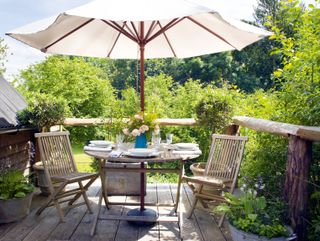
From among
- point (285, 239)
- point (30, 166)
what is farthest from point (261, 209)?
point (30, 166)

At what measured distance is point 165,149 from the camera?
3797 mm

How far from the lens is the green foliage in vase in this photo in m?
3.73

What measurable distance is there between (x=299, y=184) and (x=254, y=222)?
0.48 m

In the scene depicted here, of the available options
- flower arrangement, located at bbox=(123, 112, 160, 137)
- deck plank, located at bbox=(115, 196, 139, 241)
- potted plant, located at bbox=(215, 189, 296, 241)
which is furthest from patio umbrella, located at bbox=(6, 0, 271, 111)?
potted plant, located at bbox=(215, 189, 296, 241)

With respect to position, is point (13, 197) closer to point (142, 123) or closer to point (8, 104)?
point (8, 104)

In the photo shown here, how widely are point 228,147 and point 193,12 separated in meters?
1.87

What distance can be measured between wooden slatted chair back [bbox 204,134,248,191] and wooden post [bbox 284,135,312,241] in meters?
1.07

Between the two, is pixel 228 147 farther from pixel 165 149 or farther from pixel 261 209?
pixel 261 209

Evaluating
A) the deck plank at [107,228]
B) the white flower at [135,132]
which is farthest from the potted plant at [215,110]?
the white flower at [135,132]

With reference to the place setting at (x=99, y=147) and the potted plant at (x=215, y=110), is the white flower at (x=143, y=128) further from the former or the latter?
the potted plant at (x=215, y=110)

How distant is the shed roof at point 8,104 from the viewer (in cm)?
408

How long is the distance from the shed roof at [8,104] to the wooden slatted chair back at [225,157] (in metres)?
2.40

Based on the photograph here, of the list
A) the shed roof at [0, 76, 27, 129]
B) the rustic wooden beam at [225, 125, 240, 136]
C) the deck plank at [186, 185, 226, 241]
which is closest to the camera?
the deck plank at [186, 185, 226, 241]

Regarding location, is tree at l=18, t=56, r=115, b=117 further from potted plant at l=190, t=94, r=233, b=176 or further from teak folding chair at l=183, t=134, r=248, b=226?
teak folding chair at l=183, t=134, r=248, b=226
